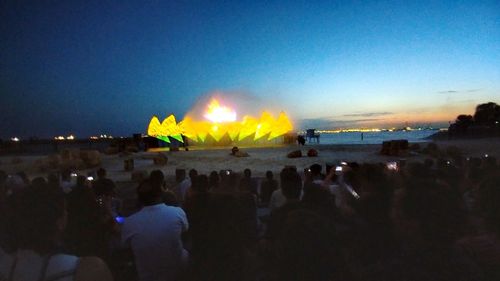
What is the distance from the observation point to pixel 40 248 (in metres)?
2.32

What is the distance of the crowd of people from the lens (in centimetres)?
235

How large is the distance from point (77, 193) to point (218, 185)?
268cm

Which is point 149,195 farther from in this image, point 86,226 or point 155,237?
point 86,226

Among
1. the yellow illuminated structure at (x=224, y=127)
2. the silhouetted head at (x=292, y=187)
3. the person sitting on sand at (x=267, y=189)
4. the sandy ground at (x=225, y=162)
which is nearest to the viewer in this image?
Answer: the silhouetted head at (x=292, y=187)

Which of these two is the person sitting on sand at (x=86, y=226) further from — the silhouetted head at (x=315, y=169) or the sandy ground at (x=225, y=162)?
the sandy ground at (x=225, y=162)

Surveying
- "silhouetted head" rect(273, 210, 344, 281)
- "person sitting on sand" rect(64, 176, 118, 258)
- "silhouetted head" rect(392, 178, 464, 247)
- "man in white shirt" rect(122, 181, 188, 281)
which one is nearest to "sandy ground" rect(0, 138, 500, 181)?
"person sitting on sand" rect(64, 176, 118, 258)

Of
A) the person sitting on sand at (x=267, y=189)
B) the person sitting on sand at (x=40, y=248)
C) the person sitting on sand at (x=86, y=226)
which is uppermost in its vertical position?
the person sitting on sand at (x=40, y=248)

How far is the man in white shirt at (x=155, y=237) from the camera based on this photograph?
11.5 ft

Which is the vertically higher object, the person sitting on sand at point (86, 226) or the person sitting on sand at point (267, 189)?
the person sitting on sand at point (86, 226)

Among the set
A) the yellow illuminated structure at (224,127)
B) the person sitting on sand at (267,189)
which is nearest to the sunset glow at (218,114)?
the yellow illuminated structure at (224,127)

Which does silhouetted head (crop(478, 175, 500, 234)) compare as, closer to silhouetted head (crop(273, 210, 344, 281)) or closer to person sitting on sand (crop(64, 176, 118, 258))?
silhouetted head (crop(273, 210, 344, 281))

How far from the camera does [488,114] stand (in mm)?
47125

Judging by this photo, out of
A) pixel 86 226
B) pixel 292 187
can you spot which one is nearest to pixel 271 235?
pixel 292 187

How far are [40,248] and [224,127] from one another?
1210 inches
